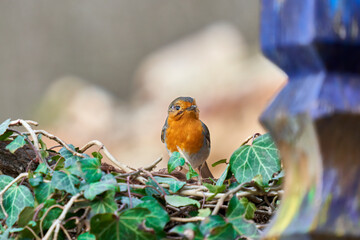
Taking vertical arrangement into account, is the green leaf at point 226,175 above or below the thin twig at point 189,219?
above

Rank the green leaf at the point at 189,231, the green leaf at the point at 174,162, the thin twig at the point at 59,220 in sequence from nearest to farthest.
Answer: the green leaf at the point at 189,231, the thin twig at the point at 59,220, the green leaf at the point at 174,162

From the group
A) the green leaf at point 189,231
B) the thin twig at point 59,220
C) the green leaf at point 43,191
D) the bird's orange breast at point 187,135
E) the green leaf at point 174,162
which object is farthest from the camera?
the bird's orange breast at point 187,135

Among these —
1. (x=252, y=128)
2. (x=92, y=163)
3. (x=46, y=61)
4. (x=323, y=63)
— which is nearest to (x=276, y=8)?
(x=323, y=63)

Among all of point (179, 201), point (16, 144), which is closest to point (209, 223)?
point (179, 201)

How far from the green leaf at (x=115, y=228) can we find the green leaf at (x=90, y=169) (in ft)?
0.50

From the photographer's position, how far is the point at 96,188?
33.7 inches

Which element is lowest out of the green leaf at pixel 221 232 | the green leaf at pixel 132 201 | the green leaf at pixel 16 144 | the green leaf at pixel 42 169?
the green leaf at pixel 221 232

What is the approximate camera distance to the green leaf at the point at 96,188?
843 mm

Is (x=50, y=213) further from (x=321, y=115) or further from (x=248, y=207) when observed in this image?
(x=321, y=115)

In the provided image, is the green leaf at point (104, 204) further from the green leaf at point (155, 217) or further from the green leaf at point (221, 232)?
the green leaf at point (221, 232)

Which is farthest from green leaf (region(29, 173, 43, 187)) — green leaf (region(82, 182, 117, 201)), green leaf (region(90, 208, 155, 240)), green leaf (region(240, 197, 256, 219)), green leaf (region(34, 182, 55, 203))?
green leaf (region(240, 197, 256, 219))

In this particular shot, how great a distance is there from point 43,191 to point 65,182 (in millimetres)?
58

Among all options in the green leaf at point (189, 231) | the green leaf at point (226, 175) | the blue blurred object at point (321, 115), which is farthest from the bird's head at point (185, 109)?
the blue blurred object at point (321, 115)

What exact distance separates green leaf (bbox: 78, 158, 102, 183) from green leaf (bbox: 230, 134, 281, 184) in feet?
0.85
